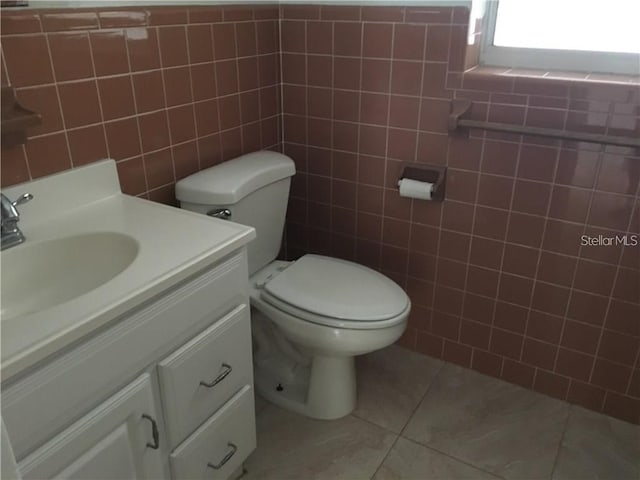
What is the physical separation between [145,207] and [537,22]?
4.38ft

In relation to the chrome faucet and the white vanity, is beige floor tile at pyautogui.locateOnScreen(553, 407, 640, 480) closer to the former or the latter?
the white vanity

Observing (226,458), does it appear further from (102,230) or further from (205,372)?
(102,230)

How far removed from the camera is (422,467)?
1.64m

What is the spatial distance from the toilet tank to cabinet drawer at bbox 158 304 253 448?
0.38 m

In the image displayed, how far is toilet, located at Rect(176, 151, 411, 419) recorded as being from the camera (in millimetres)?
1568

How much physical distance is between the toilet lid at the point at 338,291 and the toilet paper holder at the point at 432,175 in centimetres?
35

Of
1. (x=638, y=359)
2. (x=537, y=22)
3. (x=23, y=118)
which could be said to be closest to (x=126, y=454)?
(x=23, y=118)

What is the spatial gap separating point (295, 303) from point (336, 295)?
0.13 meters

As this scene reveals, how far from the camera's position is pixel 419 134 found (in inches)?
71.6

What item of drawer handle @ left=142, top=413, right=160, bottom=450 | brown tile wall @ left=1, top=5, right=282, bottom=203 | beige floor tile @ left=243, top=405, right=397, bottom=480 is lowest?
beige floor tile @ left=243, top=405, right=397, bottom=480

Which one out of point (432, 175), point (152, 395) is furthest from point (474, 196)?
point (152, 395)

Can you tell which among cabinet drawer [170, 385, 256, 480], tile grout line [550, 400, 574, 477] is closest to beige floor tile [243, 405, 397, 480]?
cabinet drawer [170, 385, 256, 480]

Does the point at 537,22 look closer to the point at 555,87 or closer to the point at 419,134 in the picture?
the point at 555,87

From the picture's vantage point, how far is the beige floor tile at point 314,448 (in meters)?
1.63
